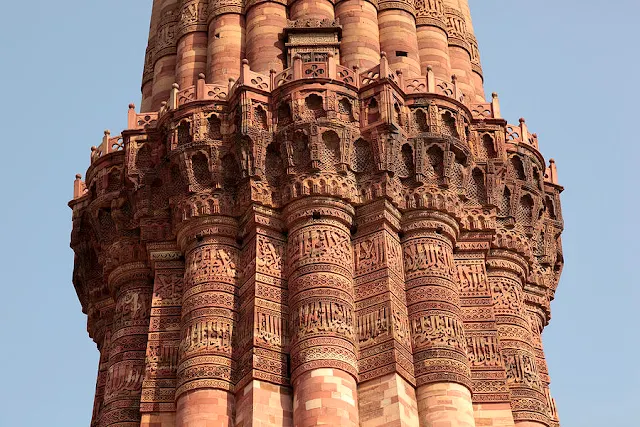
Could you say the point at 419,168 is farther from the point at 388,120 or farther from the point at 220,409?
the point at 220,409

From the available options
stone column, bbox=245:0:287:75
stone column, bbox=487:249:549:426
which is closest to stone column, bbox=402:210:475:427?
stone column, bbox=487:249:549:426

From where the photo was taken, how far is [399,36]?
21.9 metres

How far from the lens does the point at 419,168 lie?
19.6 m

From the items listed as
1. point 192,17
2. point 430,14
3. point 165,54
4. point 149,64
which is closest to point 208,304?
point 165,54

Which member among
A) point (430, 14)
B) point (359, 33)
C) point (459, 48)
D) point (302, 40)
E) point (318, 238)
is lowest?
point (318, 238)

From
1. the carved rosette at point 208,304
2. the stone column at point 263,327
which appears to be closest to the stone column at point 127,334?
the carved rosette at point 208,304

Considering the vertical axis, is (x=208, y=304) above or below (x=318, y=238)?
below

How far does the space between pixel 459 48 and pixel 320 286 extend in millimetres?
5980

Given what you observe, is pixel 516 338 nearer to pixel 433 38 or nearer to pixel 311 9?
pixel 433 38

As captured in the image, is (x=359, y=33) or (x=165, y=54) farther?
(x=165, y=54)

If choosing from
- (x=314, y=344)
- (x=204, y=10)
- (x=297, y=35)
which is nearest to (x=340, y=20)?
(x=297, y=35)

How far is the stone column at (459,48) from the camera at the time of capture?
2223 cm

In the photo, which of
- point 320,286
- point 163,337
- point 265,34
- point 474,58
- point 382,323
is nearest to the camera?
point 382,323

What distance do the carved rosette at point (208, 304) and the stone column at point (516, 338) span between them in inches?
142
